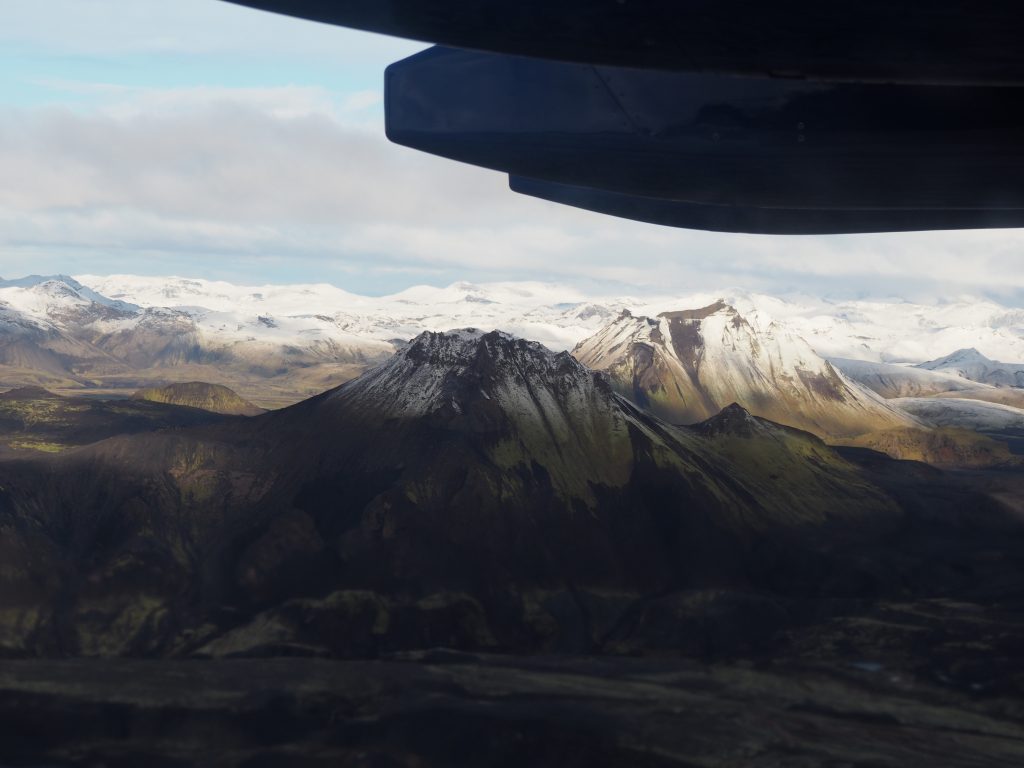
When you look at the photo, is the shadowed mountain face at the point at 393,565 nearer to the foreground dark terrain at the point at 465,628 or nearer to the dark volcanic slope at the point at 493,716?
the foreground dark terrain at the point at 465,628

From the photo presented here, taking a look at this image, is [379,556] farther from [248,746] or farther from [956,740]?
[956,740]

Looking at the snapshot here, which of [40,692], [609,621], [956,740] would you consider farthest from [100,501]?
[956,740]

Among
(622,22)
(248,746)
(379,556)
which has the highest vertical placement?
(622,22)

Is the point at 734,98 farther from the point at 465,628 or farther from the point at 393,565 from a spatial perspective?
the point at 393,565

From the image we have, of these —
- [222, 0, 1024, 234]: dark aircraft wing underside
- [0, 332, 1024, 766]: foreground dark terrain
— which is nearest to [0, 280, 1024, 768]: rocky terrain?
[0, 332, 1024, 766]: foreground dark terrain

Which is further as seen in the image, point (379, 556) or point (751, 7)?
point (379, 556)

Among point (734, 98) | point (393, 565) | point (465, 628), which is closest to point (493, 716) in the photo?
point (465, 628)

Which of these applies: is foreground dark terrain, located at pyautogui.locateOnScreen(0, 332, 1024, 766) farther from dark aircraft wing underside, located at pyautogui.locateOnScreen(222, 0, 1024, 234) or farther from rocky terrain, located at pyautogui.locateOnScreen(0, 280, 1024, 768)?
dark aircraft wing underside, located at pyautogui.locateOnScreen(222, 0, 1024, 234)
